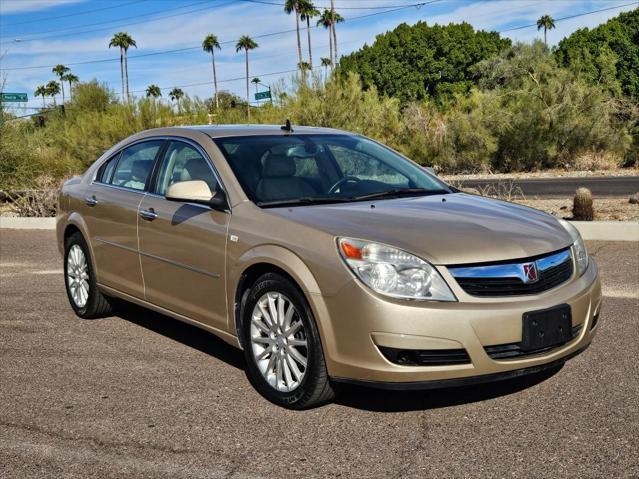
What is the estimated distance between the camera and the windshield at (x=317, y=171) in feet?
17.3

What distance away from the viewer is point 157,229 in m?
5.79

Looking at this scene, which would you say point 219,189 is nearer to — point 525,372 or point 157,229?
point 157,229

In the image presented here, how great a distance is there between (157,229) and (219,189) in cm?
73

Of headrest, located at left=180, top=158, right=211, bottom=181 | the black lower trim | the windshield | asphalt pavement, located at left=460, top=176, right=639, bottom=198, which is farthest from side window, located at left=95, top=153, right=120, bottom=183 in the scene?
asphalt pavement, located at left=460, top=176, right=639, bottom=198

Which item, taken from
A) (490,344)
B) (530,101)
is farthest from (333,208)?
(530,101)

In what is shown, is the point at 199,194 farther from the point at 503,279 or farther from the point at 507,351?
the point at 507,351

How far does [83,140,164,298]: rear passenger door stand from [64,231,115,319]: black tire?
203 mm

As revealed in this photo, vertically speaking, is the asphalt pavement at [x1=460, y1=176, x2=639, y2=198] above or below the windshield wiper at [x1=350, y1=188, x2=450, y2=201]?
below

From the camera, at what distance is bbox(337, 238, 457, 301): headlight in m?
4.16

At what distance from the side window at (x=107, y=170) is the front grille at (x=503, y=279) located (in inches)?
147

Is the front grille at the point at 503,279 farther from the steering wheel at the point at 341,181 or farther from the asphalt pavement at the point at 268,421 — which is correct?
the steering wheel at the point at 341,181

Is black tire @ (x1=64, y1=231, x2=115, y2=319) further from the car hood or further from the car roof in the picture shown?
the car hood

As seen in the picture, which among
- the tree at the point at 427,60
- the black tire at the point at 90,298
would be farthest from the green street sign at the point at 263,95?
the tree at the point at 427,60

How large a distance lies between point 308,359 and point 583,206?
9.51 meters
